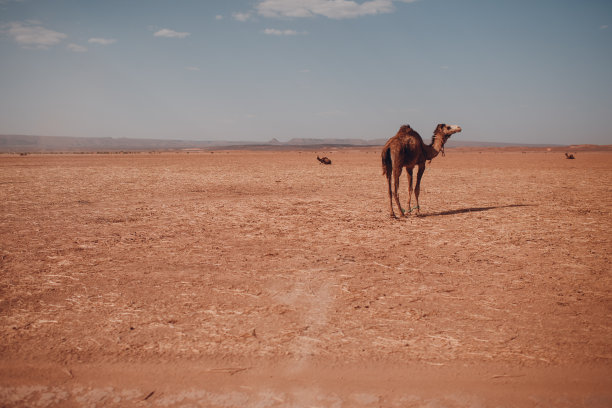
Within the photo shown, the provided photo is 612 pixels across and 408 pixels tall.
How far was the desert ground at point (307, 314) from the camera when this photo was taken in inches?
129

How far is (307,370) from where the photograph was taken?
3498mm

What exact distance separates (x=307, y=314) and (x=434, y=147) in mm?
8214

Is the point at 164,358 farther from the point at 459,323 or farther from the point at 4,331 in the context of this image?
the point at 459,323

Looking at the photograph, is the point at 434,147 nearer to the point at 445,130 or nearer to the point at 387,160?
the point at 445,130

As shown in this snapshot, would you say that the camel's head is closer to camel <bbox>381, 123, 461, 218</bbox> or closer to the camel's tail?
camel <bbox>381, 123, 461, 218</bbox>

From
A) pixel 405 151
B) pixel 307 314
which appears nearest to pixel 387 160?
pixel 405 151

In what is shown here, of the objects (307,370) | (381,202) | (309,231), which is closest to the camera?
(307,370)

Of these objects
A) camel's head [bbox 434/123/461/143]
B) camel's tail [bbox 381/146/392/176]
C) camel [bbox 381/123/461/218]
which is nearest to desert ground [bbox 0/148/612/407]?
camel [bbox 381/123/461/218]

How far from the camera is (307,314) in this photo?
461 cm

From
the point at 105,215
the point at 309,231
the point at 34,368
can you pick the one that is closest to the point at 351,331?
the point at 34,368

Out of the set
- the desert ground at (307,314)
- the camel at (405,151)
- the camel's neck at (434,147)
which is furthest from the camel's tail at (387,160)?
the desert ground at (307,314)

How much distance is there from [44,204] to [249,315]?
455 inches

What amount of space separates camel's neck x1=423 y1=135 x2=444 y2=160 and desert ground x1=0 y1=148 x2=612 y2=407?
2540 mm

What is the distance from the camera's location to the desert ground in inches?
129
